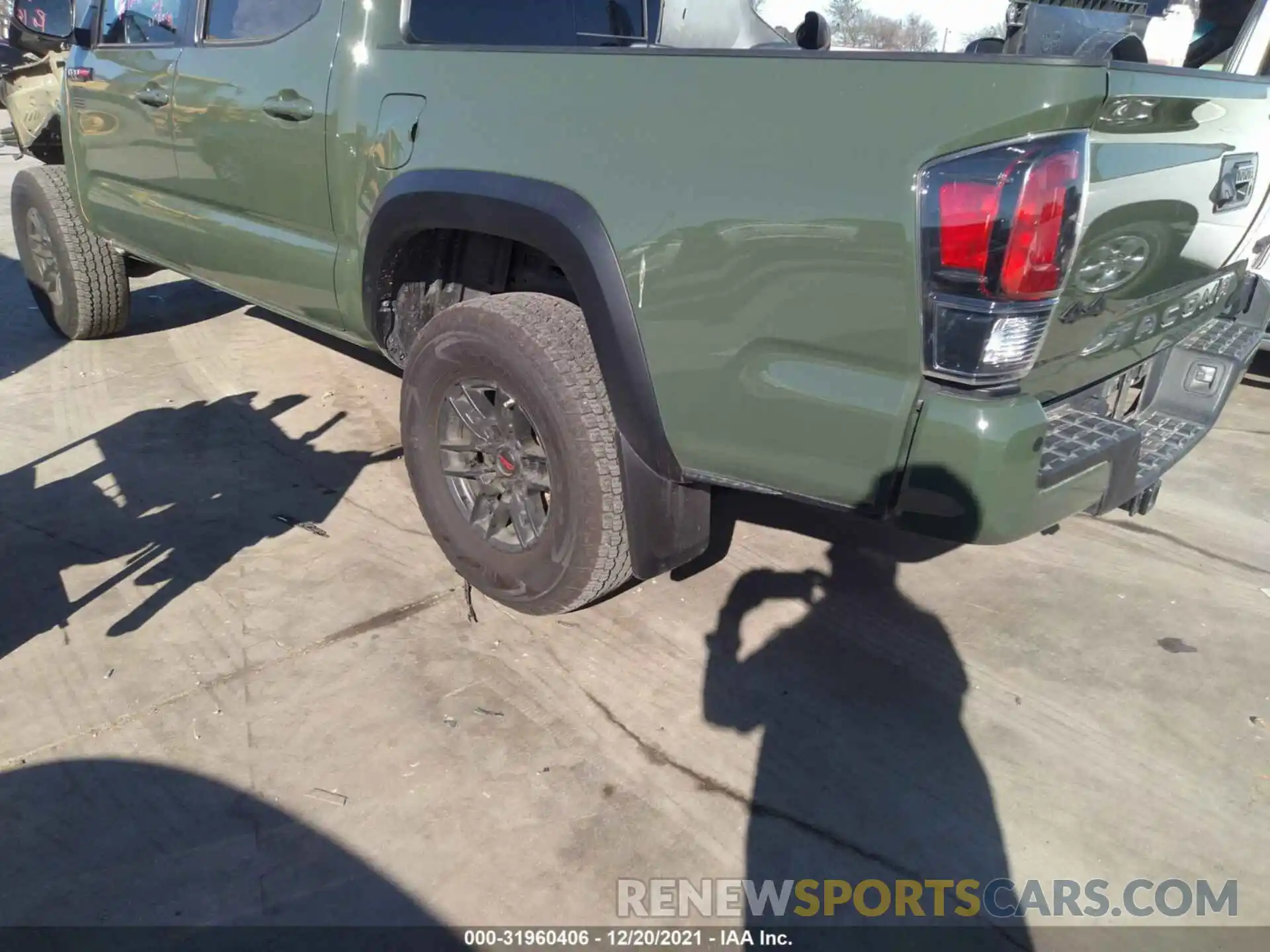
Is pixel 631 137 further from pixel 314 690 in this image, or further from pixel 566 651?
pixel 314 690

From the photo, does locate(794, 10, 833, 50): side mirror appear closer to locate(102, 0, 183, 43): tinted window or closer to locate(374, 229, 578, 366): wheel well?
locate(374, 229, 578, 366): wheel well

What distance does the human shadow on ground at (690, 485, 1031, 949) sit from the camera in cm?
199

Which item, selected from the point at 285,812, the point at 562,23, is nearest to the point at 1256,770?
the point at 285,812

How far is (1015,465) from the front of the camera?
1.84 m

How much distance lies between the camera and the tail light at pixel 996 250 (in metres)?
1.68

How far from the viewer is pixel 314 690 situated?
2531 mm

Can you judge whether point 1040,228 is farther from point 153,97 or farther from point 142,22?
point 142,22

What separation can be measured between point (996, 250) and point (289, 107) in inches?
90.6

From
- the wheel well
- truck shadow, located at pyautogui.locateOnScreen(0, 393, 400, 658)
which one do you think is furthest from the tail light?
truck shadow, located at pyautogui.locateOnScreen(0, 393, 400, 658)

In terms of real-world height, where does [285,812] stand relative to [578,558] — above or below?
below

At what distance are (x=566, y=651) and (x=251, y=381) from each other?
2.75 meters

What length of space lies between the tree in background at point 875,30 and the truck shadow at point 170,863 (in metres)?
3.24

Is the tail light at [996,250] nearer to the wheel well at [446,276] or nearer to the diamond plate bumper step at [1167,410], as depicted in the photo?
the diamond plate bumper step at [1167,410]

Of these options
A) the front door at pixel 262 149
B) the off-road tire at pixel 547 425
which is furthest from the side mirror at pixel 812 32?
the front door at pixel 262 149
